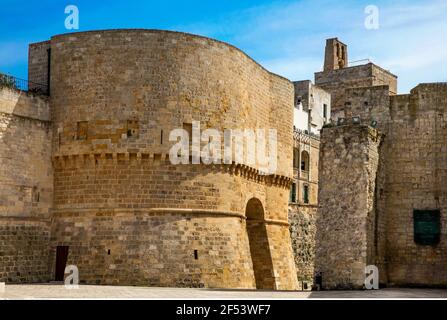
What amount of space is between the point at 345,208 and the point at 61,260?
10.1 metres

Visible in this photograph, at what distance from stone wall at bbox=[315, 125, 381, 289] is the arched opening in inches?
364

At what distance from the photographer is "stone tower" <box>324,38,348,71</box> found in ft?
182

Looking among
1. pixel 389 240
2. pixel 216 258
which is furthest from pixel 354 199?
pixel 216 258

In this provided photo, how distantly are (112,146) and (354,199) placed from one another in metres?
8.61

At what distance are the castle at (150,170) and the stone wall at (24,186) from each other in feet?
0.13

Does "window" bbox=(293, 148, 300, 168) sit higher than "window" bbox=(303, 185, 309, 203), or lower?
higher

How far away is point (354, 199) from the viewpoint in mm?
21016

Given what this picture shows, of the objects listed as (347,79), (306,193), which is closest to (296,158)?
(306,193)

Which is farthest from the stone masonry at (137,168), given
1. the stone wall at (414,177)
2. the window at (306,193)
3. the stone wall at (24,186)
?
the window at (306,193)

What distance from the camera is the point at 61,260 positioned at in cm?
2566

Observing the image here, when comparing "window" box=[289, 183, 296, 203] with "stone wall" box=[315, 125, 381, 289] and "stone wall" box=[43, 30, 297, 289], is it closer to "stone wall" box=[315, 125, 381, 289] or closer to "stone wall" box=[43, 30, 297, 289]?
"stone wall" box=[43, 30, 297, 289]

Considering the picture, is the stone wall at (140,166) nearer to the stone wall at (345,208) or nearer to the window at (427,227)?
the stone wall at (345,208)

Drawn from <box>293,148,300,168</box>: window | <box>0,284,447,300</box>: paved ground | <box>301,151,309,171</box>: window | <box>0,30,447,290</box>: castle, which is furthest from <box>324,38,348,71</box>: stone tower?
<box>0,284,447,300</box>: paved ground

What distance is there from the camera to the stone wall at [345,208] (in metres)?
20.7
